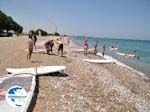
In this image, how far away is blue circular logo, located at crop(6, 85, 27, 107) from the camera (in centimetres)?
1141

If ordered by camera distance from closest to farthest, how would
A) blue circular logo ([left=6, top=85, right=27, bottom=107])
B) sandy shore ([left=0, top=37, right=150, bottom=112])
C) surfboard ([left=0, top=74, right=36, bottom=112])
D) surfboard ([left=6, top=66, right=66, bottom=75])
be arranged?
surfboard ([left=0, top=74, right=36, bottom=112]) → blue circular logo ([left=6, top=85, right=27, bottom=107]) → sandy shore ([left=0, top=37, right=150, bottom=112]) → surfboard ([left=6, top=66, right=66, bottom=75])

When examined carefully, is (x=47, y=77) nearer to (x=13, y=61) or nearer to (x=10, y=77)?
(x=10, y=77)

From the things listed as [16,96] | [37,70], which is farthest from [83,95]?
[37,70]

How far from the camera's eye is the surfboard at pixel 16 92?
435 inches

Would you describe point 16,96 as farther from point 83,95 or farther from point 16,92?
point 83,95

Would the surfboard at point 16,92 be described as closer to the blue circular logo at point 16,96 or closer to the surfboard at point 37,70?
the blue circular logo at point 16,96

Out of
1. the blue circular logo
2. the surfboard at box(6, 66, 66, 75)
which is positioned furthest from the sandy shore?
the blue circular logo

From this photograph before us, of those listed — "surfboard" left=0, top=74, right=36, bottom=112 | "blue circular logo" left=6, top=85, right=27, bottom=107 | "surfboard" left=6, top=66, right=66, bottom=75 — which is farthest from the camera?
"surfboard" left=6, top=66, right=66, bottom=75

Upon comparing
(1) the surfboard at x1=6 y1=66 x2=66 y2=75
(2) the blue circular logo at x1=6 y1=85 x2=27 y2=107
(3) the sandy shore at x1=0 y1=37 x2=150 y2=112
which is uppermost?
(1) the surfboard at x1=6 y1=66 x2=66 y2=75

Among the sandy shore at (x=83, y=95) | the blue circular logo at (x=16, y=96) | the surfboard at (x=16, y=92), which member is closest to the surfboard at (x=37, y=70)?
the sandy shore at (x=83, y=95)

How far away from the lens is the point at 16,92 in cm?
1234

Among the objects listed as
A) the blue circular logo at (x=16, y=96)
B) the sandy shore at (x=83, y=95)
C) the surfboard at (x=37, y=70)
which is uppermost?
the surfboard at (x=37, y=70)

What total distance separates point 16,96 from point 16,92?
0.44 meters

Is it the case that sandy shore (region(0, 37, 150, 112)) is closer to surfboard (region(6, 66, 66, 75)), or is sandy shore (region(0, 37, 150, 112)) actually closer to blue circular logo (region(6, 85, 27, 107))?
surfboard (region(6, 66, 66, 75))
